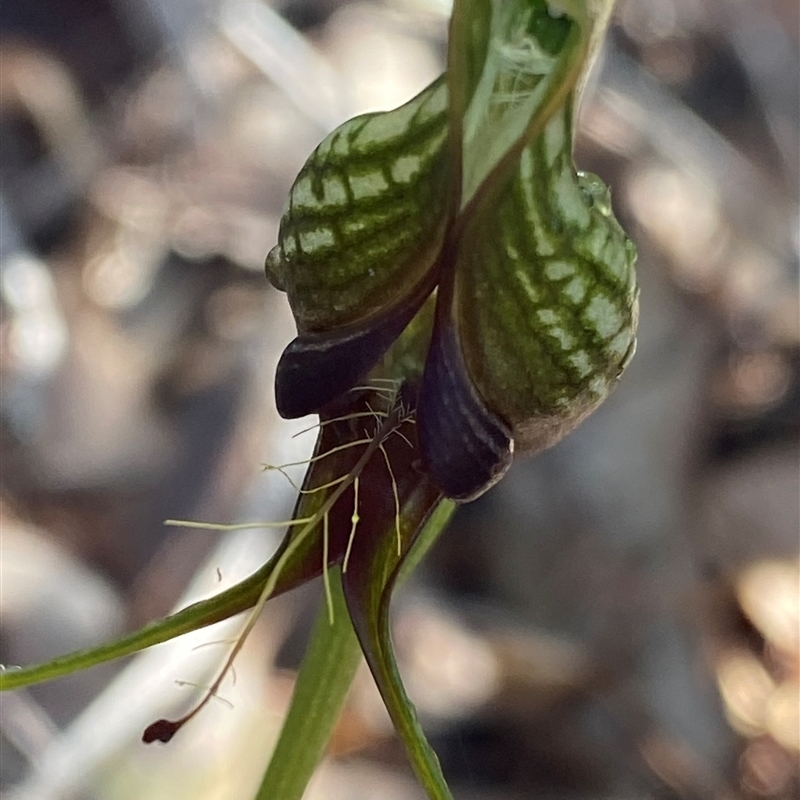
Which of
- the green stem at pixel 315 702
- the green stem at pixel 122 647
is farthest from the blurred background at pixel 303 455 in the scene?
the green stem at pixel 122 647

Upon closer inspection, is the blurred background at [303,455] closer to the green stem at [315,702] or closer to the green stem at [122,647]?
the green stem at [315,702]

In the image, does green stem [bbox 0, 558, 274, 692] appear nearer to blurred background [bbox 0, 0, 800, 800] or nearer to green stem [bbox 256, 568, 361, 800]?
green stem [bbox 256, 568, 361, 800]

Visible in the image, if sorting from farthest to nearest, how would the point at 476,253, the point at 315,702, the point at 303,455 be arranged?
the point at 303,455 → the point at 315,702 → the point at 476,253

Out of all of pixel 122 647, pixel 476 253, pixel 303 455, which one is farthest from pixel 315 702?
pixel 303 455

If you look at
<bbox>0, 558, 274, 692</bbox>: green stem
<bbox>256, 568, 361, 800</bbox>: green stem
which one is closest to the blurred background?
<bbox>256, 568, 361, 800</bbox>: green stem

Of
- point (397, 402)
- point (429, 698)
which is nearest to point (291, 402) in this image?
point (397, 402)

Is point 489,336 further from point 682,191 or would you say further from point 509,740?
point 682,191

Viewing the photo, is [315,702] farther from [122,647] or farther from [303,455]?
[303,455]
